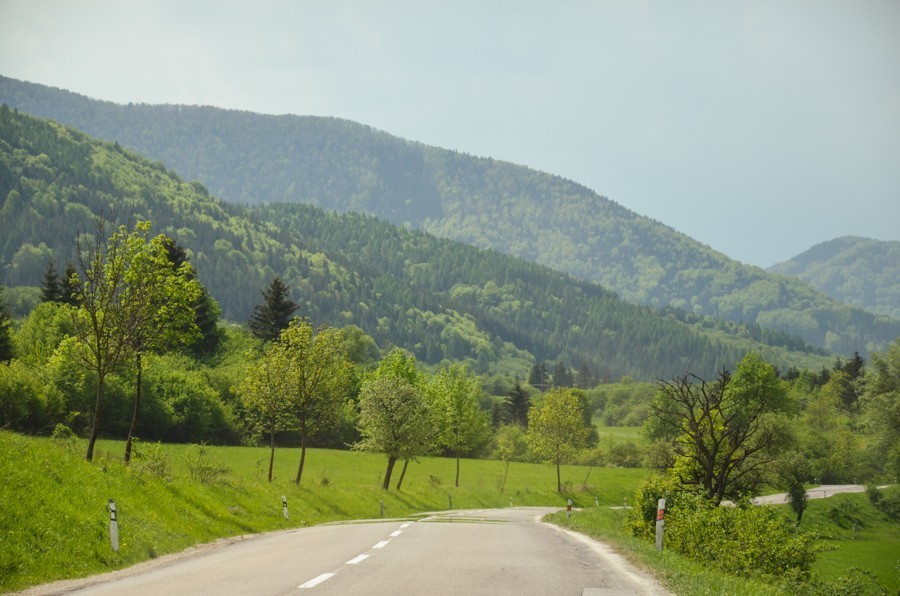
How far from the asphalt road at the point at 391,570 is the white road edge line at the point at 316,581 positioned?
0.05ft

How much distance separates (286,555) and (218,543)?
6804 mm

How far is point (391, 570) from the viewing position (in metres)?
14.0

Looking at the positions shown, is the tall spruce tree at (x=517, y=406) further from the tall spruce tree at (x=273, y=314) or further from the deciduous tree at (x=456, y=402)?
the deciduous tree at (x=456, y=402)

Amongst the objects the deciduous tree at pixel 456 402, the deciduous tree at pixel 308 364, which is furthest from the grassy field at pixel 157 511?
the deciduous tree at pixel 456 402

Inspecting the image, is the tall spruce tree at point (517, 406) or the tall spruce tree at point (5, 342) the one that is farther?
the tall spruce tree at point (517, 406)

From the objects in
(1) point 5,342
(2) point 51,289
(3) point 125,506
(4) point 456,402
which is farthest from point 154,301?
(2) point 51,289

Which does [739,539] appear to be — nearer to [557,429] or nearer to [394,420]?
[394,420]

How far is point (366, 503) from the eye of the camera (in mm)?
47781

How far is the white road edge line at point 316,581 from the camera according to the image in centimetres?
1200

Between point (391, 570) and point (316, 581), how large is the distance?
1.89 m

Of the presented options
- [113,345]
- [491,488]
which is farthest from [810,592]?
[491,488]

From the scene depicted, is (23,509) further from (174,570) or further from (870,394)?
(870,394)

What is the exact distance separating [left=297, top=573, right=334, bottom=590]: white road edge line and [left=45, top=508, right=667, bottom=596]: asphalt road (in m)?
0.02

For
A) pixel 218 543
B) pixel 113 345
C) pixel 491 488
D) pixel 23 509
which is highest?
pixel 113 345
